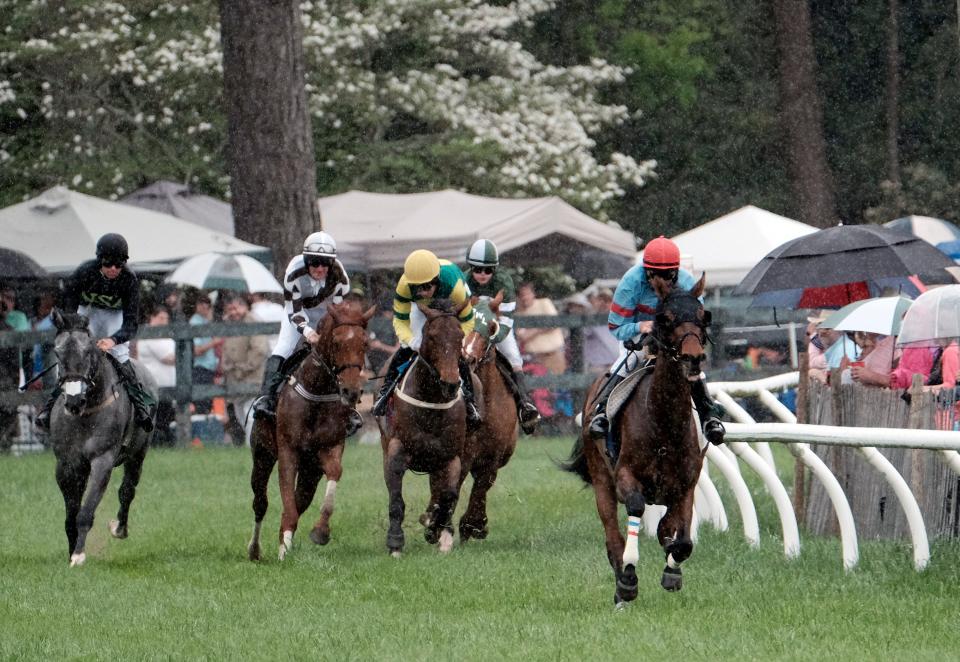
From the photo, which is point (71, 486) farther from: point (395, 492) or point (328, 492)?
point (395, 492)

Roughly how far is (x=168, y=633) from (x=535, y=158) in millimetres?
21486

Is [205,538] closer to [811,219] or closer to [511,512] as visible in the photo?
[511,512]

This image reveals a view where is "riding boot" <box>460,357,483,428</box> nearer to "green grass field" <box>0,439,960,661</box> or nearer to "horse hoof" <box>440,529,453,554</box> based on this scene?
"horse hoof" <box>440,529,453,554</box>

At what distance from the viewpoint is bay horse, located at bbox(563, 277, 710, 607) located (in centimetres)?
909

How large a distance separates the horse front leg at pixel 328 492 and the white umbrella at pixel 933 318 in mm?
3803

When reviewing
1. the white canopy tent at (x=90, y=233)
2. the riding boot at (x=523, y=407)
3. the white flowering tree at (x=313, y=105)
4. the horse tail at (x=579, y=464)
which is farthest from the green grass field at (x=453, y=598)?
the white flowering tree at (x=313, y=105)

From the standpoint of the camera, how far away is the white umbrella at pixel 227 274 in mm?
21016

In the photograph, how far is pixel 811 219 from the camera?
35812 mm

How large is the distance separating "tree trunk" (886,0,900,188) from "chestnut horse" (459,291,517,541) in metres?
26.3

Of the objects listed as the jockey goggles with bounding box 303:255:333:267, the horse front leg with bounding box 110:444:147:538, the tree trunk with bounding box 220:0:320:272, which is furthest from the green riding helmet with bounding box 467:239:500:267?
the tree trunk with bounding box 220:0:320:272

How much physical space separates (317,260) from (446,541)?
216 centimetres

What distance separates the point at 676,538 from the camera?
945 cm

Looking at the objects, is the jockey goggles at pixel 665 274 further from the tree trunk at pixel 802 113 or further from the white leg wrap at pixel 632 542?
the tree trunk at pixel 802 113

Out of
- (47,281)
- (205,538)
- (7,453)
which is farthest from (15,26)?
(205,538)
